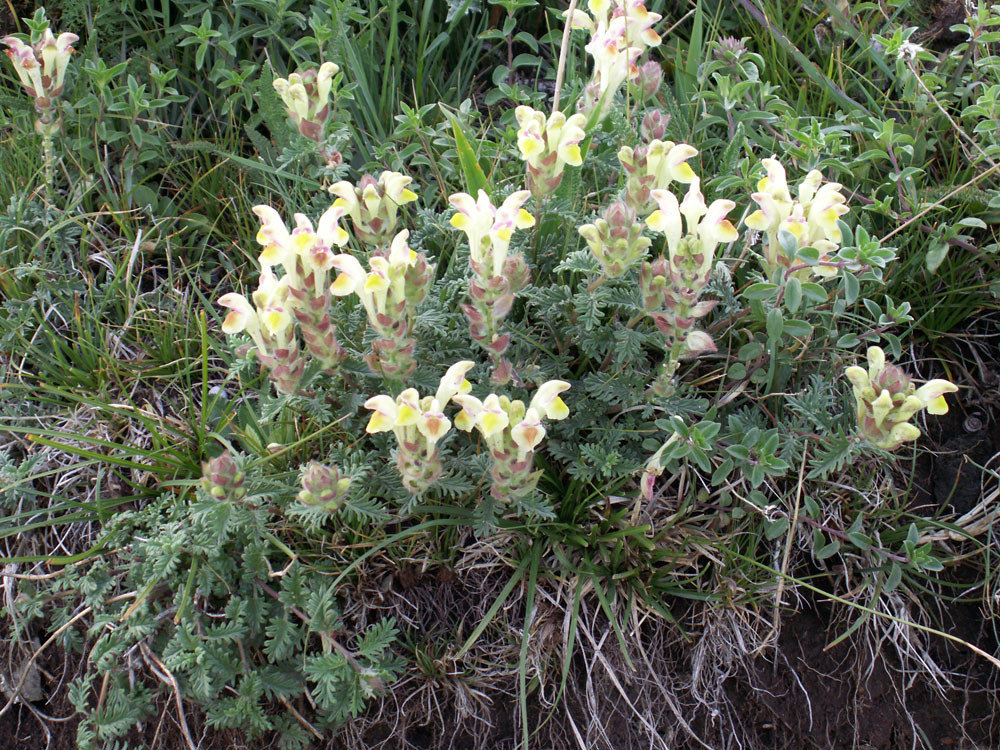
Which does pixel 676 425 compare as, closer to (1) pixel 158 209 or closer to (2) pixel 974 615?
(2) pixel 974 615

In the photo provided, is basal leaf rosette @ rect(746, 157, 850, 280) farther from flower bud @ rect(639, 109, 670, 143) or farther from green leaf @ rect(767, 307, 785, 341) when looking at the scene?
flower bud @ rect(639, 109, 670, 143)

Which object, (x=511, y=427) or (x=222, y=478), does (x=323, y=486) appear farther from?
(x=511, y=427)

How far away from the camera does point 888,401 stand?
1.74m

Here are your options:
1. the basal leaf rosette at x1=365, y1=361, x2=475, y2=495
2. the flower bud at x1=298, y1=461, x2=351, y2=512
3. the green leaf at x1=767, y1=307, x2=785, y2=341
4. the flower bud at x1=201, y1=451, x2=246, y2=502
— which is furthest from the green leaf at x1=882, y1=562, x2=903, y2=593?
the flower bud at x1=201, y1=451, x2=246, y2=502

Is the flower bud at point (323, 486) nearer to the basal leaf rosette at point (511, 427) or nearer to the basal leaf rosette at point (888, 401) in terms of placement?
the basal leaf rosette at point (511, 427)

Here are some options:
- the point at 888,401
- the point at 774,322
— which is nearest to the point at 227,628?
the point at 774,322

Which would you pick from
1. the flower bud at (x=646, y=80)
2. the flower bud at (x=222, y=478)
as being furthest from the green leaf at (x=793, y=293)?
the flower bud at (x=222, y=478)

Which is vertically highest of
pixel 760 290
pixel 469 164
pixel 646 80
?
pixel 646 80

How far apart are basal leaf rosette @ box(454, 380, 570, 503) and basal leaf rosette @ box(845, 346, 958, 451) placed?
0.66m

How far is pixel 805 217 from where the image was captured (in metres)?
1.88

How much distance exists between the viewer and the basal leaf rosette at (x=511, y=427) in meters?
1.66

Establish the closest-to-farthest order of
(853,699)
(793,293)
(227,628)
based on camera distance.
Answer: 1. (793,293)
2. (227,628)
3. (853,699)

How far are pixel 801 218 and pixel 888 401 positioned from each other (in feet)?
1.43

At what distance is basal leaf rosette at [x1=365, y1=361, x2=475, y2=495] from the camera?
167cm
